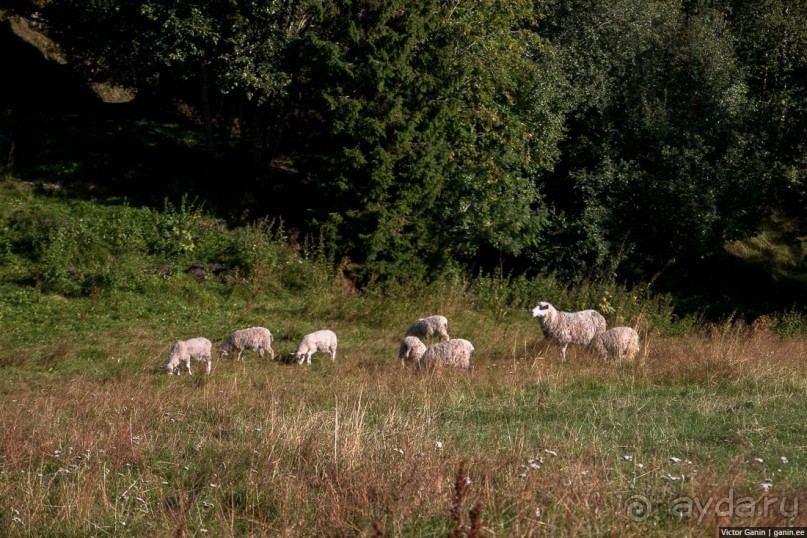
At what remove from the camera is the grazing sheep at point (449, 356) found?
14.0 metres

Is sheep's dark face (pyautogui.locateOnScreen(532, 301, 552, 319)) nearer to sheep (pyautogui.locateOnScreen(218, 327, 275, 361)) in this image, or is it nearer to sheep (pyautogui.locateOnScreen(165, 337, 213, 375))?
sheep (pyautogui.locateOnScreen(218, 327, 275, 361))

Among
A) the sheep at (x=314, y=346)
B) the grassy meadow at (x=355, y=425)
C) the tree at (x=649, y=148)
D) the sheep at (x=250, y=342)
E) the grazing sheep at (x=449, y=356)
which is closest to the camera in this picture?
the grassy meadow at (x=355, y=425)

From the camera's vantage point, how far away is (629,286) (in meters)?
28.2

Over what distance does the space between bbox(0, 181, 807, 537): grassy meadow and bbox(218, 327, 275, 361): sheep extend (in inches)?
11.1

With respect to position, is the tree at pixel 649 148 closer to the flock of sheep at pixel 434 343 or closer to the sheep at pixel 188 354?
the flock of sheep at pixel 434 343

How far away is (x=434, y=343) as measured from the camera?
54.6 feet

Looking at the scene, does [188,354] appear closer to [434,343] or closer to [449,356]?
[449,356]

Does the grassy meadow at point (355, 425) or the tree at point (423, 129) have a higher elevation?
the tree at point (423, 129)

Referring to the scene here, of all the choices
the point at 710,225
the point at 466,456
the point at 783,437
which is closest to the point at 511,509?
the point at 466,456

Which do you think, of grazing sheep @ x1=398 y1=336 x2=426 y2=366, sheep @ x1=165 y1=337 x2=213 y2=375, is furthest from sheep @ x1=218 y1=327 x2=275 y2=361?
grazing sheep @ x1=398 y1=336 x2=426 y2=366

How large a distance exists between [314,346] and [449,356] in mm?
3135

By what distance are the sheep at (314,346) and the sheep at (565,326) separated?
3948mm

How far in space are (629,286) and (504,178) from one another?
6.56 meters

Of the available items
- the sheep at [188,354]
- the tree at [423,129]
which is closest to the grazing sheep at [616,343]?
the sheep at [188,354]
